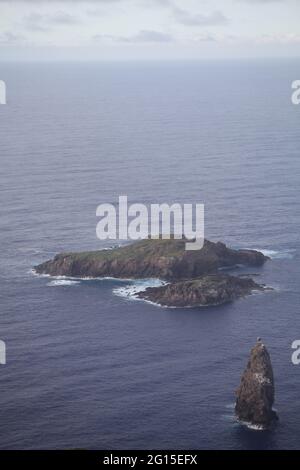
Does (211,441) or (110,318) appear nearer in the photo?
(211,441)

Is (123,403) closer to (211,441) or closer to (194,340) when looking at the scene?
(211,441)

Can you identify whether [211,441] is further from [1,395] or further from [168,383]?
[1,395]

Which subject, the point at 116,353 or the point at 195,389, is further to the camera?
the point at 116,353
